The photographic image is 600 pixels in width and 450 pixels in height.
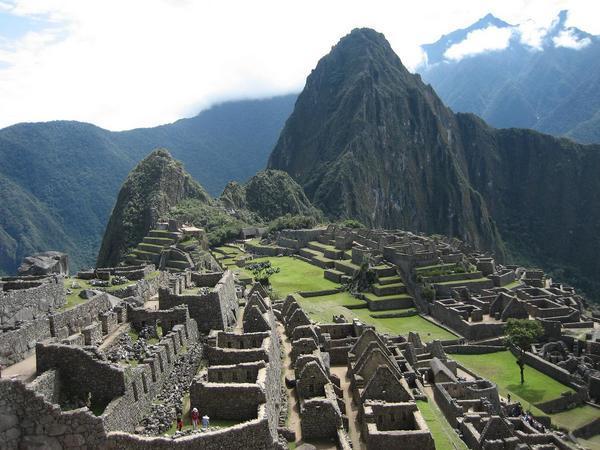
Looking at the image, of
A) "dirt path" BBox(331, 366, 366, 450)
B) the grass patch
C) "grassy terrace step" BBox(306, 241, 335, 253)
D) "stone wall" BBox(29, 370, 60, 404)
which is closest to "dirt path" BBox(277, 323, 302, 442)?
"dirt path" BBox(331, 366, 366, 450)

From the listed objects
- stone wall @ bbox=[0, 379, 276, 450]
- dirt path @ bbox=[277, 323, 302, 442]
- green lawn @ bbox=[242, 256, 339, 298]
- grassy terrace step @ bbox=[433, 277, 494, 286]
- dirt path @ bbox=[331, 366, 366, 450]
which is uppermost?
stone wall @ bbox=[0, 379, 276, 450]

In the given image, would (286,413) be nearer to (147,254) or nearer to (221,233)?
(147,254)

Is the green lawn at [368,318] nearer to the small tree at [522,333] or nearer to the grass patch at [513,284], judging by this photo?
the small tree at [522,333]

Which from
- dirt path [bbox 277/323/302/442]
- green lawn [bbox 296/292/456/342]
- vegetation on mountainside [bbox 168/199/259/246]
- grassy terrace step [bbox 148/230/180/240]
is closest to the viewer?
dirt path [bbox 277/323/302/442]

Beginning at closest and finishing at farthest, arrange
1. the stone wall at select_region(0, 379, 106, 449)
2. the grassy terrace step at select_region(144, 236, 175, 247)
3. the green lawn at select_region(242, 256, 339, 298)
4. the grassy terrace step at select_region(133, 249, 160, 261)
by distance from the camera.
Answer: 1. the stone wall at select_region(0, 379, 106, 449)
2. the green lawn at select_region(242, 256, 339, 298)
3. the grassy terrace step at select_region(133, 249, 160, 261)
4. the grassy terrace step at select_region(144, 236, 175, 247)

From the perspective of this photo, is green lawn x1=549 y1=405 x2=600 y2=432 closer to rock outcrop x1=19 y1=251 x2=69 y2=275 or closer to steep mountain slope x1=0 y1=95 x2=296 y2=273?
rock outcrop x1=19 y1=251 x2=69 y2=275

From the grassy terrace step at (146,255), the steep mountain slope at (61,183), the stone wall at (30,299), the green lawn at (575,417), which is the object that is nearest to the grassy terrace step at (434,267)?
the green lawn at (575,417)

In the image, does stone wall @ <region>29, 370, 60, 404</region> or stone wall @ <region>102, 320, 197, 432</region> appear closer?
stone wall @ <region>29, 370, 60, 404</region>
